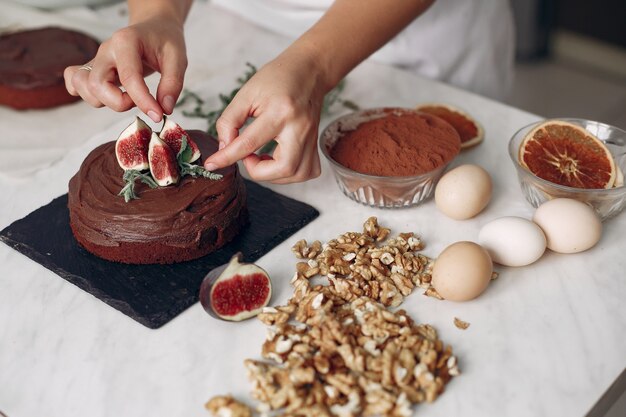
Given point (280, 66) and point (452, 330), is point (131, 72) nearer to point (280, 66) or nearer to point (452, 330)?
point (280, 66)

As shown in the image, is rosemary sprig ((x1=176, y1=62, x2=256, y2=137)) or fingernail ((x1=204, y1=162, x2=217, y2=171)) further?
rosemary sprig ((x1=176, y1=62, x2=256, y2=137))

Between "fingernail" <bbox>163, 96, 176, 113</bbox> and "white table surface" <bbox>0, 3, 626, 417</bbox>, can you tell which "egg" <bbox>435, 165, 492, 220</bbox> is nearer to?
"white table surface" <bbox>0, 3, 626, 417</bbox>

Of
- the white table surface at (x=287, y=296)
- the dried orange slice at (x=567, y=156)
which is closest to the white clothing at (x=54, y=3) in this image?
the white table surface at (x=287, y=296)

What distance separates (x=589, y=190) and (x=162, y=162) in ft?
3.45

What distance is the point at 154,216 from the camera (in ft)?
5.78

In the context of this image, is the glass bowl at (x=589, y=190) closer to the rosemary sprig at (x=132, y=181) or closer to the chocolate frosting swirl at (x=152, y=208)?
the chocolate frosting swirl at (x=152, y=208)

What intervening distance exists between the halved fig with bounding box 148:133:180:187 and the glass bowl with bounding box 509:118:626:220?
89 centimetres

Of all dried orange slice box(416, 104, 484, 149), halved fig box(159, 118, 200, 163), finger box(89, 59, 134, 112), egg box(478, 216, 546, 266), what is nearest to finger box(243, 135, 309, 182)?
halved fig box(159, 118, 200, 163)

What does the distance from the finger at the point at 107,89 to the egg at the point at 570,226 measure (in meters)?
1.09

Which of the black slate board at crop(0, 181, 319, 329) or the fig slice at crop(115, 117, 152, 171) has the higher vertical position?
the fig slice at crop(115, 117, 152, 171)

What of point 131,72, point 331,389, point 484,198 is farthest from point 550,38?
point 331,389

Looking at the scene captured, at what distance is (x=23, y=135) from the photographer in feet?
7.93

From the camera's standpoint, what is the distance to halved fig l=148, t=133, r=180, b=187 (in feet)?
5.94

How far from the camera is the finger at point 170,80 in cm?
191
